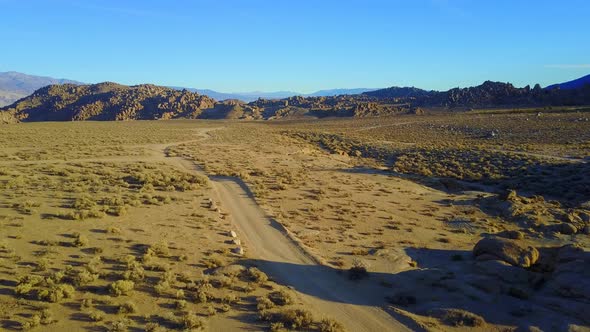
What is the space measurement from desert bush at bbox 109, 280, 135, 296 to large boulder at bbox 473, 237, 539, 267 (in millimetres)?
11703

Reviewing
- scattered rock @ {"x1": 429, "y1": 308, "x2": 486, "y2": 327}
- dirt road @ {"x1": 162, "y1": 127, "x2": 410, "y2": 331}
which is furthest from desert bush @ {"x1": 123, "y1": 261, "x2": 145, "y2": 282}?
scattered rock @ {"x1": 429, "y1": 308, "x2": 486, "y2": 327}

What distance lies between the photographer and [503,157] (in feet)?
129

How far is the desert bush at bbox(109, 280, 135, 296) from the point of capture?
456 inches

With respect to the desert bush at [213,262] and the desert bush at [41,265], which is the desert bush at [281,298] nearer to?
the desert bush at [213,262]

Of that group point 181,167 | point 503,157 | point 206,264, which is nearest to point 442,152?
point 503,157

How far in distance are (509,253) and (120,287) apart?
41.4 feet

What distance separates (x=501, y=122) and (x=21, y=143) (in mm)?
77915

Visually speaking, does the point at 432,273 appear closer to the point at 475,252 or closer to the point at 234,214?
the point at 475,252

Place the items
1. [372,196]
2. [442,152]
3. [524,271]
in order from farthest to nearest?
[442,152] < [372,196] < [524,271]

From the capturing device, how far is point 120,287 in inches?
459

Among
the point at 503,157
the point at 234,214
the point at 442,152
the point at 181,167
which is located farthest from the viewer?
the point at 442,152

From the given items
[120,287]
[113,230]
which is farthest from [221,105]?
[120,287]

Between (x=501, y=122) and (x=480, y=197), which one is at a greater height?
(x=501, y=122)

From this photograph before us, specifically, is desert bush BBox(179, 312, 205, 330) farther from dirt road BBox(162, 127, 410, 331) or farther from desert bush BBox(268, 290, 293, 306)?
dirt road BBox(162, 127, 410, 331)
